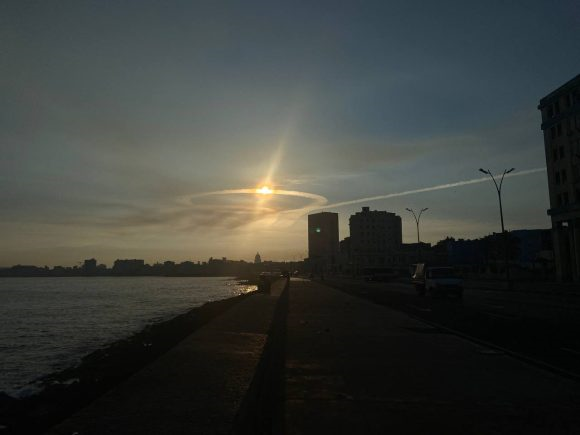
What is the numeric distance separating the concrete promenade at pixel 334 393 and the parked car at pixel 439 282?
78.2ft

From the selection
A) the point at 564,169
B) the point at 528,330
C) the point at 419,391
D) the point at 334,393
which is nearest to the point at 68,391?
the point at 334,393

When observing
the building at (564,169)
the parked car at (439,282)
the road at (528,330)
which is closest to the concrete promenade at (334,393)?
the road at (528,330)

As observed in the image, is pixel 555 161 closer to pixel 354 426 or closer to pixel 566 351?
→ pixel 566 351

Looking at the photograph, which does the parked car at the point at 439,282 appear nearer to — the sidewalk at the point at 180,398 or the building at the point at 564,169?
the sidewalk at the point at 180,398

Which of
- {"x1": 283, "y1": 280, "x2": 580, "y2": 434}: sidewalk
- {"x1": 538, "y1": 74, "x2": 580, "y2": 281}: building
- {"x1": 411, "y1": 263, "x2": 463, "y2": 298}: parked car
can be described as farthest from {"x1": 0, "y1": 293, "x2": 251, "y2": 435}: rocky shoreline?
{"x1": 538, "y1": 74, "x2": 580, "y2": 281}: building

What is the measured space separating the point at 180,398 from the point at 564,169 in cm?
6932

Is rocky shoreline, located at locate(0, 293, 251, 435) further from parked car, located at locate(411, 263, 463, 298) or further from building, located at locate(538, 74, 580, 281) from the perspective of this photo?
building, located at locate(538, 74, 580, 281)

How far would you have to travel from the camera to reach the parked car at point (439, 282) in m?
37.0

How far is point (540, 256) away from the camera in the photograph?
311ft

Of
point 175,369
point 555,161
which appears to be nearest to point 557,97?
point 555,161

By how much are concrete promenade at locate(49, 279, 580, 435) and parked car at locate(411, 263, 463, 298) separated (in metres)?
23.8

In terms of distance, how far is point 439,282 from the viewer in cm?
3766

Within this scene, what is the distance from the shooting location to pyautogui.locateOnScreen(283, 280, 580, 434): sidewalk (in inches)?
265

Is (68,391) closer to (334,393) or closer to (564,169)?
(334,393)
